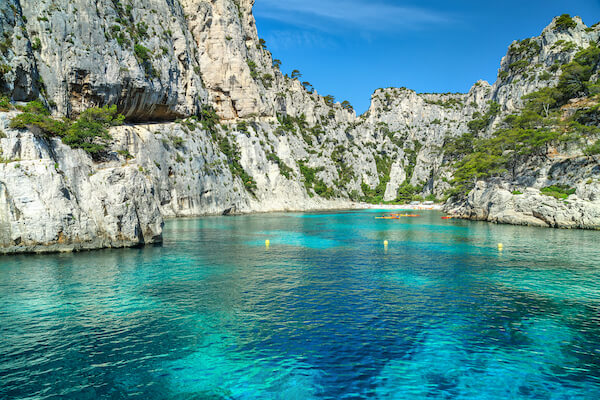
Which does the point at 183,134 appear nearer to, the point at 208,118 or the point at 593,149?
the point at 208,118

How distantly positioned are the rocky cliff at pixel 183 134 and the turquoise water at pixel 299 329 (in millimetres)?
7115

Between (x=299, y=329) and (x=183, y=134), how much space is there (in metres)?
77.4

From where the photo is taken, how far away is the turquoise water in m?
9.78

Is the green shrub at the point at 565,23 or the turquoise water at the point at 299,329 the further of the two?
the green shrub at the point at 565,23

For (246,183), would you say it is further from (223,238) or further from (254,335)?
(254,335)

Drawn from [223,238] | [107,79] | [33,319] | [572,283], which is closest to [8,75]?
[107,79]

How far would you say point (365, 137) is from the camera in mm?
182000

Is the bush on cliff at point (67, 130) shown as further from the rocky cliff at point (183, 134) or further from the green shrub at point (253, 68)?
the green shrub at point (253, 68)

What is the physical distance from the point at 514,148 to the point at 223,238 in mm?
61577

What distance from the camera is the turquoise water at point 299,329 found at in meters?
9.78

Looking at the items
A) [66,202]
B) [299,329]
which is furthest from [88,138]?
[299,329]

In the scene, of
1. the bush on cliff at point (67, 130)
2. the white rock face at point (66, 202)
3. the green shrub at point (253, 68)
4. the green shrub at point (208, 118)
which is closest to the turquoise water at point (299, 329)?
the white rock face at point (66, 202)

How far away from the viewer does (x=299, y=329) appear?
44.6ft

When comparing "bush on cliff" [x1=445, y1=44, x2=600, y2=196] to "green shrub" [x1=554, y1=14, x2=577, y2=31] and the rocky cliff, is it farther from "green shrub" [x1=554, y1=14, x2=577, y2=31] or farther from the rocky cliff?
"green shrub" [x1=554, y1=14, x2=577, y2=31]
